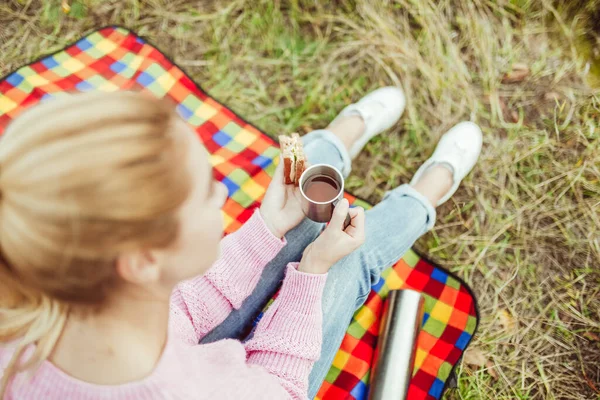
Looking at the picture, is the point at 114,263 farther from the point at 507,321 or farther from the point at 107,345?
the point at 507,321

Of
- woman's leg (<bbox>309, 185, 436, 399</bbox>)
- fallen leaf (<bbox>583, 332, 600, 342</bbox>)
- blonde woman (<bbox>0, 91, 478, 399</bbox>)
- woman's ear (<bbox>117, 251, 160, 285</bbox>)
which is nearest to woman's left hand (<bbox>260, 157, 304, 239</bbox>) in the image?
woman's leg (<bbox>309, 185, 436, 399</bbox>)

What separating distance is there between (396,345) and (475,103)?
1.41 m

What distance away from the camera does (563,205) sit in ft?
7.65

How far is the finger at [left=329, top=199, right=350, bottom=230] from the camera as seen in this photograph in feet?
4.90

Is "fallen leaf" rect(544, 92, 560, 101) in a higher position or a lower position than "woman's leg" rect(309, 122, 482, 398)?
higher

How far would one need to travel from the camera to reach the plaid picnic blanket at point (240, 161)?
1.95 m

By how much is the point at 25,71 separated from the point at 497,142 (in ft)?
8.16

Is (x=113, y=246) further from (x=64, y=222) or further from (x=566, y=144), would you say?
(x=566, y=144)

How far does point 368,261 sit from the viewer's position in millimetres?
1746

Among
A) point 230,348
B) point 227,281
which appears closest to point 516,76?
point 227,281

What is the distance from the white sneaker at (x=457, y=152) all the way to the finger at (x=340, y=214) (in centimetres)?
85

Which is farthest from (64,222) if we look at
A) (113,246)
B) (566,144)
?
(566,144)

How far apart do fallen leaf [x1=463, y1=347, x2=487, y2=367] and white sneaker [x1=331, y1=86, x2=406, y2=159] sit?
1039 mm

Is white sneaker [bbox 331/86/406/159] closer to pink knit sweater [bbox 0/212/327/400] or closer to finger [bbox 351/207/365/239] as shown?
finger [bbox 351/207/365/239]
